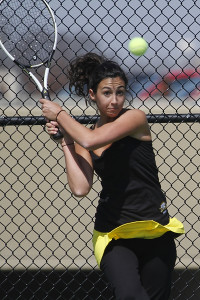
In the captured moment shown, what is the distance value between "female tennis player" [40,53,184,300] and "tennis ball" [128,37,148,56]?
1.33 meters

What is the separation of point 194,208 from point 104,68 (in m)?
1.89

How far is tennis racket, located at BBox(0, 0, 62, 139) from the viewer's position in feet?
12.7

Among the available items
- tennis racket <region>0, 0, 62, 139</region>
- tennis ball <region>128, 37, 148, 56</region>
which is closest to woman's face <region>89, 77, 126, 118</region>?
tennis racket <region>0, 0, 62, 139</region>

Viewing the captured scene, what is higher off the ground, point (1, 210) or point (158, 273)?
point (158, 273)

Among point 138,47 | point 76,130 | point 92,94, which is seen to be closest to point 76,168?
point 76,130

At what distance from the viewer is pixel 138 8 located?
4.67m

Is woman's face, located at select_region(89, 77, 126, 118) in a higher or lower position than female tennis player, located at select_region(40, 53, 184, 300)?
higher

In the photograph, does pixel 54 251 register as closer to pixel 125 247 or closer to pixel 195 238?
pixel 195 238

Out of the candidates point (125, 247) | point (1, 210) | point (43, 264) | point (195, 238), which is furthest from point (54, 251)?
point (125, 247)

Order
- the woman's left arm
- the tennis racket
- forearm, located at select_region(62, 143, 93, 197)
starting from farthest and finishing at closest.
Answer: the tennis racket
forearm, located at select_region(62, 143, 93, 197)
the woman's left arm

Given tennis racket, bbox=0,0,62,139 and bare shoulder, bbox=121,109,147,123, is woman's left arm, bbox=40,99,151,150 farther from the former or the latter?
tennis racket, bbox=0,0,62,139

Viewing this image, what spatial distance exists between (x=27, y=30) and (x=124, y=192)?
4.64 feet

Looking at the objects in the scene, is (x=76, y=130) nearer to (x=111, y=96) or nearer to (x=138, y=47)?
(x=111, y=96)

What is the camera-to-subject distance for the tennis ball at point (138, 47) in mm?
4582
